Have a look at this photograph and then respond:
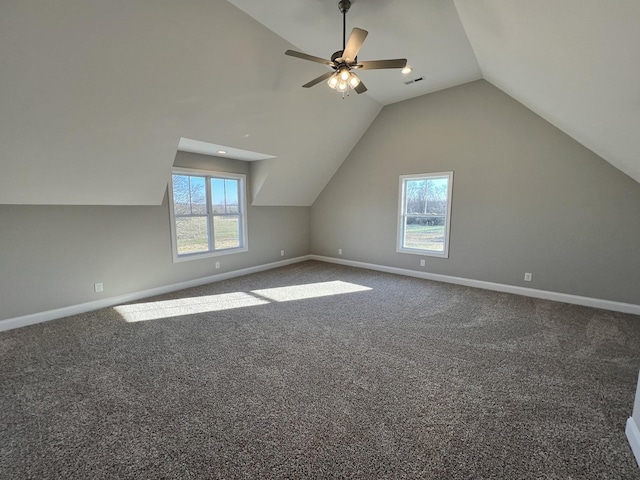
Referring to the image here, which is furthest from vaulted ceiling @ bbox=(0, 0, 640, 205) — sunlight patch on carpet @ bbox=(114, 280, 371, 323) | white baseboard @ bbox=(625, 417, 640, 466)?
white baseboard @ bbox=(625, 417, 640, 466)

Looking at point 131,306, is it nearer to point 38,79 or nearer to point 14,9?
point 38,79

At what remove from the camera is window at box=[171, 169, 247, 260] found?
14.6 feet

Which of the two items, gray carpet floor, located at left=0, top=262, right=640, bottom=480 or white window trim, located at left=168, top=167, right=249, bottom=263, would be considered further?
white window trim, located at left=168, top=167, right=249, bottom=263

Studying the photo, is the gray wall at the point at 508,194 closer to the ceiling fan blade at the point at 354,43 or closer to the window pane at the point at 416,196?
the window pane at the point at 416,196

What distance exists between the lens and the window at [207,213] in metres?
4.46

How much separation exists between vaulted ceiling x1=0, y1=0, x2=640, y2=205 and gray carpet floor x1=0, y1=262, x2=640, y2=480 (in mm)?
1907

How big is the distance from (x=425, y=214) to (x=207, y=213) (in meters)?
4.02

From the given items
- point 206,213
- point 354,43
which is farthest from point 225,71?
point 206,213

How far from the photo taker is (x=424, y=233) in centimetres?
507

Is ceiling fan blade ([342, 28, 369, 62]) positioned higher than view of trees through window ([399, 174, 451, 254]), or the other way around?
ceiling fan blade ([342, 28, 369, 62])

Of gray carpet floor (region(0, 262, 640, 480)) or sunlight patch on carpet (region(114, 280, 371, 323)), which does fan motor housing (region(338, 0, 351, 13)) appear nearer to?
gray carpet floor (region(0, 262, 640, 480))

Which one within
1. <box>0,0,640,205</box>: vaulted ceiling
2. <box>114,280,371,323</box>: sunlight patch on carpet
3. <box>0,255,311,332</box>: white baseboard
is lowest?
<box>114,280,371,323</box>: sunlight patch on carpet

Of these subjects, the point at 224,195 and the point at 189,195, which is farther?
the point at 224,195

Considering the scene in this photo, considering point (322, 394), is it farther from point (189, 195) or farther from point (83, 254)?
point (189, 195)
